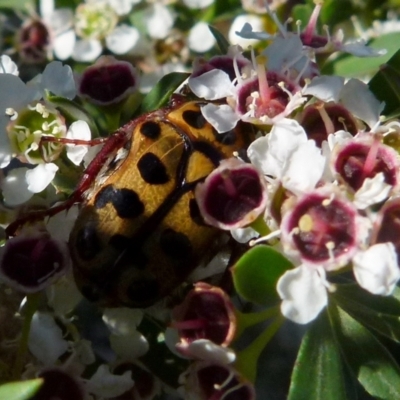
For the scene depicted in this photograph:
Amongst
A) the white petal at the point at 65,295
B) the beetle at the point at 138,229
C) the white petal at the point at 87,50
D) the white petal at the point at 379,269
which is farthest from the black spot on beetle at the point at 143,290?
the white petal at the point at 87,50

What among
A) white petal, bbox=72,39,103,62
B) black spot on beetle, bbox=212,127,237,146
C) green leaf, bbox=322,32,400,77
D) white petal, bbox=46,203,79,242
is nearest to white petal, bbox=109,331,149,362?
white petal, bbox=46,203,79,242

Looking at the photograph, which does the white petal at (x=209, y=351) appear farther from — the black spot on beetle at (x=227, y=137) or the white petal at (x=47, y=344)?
the black spot on beetle at (x=227, y=137)

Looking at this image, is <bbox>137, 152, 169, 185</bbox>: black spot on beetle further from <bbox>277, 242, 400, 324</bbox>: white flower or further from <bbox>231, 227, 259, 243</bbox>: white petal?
<bbox>277, 242, 400, 324</bbox>: white flower

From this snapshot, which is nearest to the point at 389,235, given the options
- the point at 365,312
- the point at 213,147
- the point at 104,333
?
the point at 365,312

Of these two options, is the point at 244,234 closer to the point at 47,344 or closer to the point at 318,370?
the point at 318,370

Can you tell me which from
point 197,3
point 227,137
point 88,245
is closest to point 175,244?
point 88,245

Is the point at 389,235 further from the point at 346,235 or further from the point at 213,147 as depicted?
the point at 213,147
